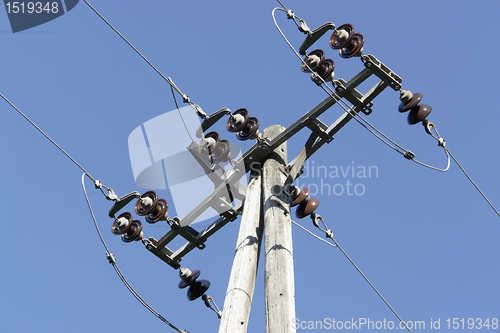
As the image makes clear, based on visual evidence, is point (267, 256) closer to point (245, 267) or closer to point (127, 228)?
point (245, 267)

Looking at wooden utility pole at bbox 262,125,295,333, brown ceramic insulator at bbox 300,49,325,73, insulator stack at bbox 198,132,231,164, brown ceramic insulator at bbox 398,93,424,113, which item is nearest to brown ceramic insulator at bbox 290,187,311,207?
wooden utility pole at bbox 262,125,295,333

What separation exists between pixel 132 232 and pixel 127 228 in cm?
8

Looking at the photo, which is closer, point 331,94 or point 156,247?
point 331,94

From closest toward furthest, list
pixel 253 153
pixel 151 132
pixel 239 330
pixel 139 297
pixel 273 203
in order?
pixel 239 330 → pixel 273 203 → pixel 253 153 → pixel 139 297 → pixel 151 132

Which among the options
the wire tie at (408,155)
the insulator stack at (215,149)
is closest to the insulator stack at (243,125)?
the insulator stack at (215,149)

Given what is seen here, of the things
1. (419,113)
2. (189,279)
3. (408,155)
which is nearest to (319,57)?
(419,113)

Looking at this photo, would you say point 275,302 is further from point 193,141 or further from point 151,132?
point 151,132

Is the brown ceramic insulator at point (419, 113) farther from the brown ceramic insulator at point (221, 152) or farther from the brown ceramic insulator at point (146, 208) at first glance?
the brown ceramic insulator at point (146, 208)

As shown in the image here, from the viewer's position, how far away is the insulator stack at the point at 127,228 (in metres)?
7.24

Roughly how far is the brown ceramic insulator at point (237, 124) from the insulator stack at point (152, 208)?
1185 mm

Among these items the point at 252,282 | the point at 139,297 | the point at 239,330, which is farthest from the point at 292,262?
the point at 139,297

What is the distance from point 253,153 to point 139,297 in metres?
2.24

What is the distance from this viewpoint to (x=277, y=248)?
5680 millimetres

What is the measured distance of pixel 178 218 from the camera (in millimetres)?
7055
